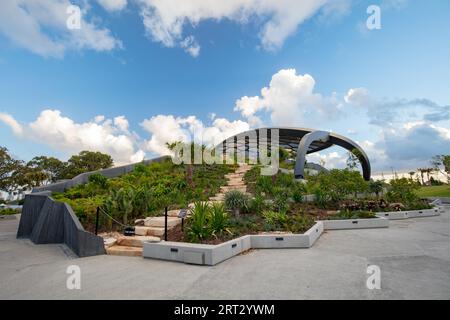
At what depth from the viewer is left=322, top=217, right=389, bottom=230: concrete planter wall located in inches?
383

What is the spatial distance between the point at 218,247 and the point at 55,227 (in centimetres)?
671

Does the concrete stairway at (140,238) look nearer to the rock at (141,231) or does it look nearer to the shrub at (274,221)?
the rock at (141,231)

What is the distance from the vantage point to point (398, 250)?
6.24 meters

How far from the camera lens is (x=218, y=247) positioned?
217 inches

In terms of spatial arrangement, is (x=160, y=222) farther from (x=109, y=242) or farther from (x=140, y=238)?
(x=109, y=242)

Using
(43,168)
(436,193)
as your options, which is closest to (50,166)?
(43,168)

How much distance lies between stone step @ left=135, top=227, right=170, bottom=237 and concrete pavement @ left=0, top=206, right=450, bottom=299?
63.1 inches

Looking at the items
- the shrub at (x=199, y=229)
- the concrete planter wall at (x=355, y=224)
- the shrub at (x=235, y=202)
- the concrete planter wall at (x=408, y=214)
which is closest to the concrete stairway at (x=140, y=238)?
the shrub at (x=199, y=229)

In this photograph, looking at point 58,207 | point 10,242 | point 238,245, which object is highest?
point 58,207

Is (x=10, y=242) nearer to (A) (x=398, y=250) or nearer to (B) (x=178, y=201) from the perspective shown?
(B) (x=178, y=201)
